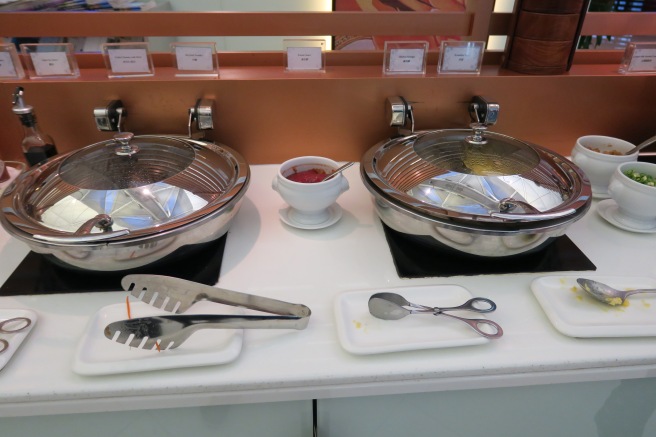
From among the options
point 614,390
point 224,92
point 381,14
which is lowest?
point 614,390

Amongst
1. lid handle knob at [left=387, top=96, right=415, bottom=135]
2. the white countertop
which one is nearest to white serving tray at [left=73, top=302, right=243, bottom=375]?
the white countertop

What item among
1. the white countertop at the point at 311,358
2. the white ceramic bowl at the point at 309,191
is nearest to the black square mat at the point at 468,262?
the white countertop at the point at 311,358

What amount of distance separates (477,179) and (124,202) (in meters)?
0.66

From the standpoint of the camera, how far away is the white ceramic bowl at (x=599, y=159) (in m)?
0.99

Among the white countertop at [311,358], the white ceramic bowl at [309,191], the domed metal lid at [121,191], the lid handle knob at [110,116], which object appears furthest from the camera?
the lid handle knob at [110,116]

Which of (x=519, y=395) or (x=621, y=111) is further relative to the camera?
(x=621, y=111)

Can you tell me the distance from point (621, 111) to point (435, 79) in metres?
0.56

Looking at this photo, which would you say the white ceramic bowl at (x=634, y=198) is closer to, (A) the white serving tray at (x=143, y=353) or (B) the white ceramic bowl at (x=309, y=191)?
(B) the white ceramic bowl at (x=309, y=191)

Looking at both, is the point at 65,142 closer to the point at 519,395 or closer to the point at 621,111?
the point at 519,395

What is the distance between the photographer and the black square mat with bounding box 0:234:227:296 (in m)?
0.75

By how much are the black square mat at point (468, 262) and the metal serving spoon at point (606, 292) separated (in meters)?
0.07

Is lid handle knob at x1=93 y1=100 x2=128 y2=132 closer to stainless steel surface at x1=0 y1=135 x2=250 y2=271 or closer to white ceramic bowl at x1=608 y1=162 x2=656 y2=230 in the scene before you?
stainless steel surface at x1=0 y1=135 x2=250 y2=271

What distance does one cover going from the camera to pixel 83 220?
2.40 ft

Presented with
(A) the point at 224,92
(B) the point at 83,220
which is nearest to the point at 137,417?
(B) the point at 83,220
